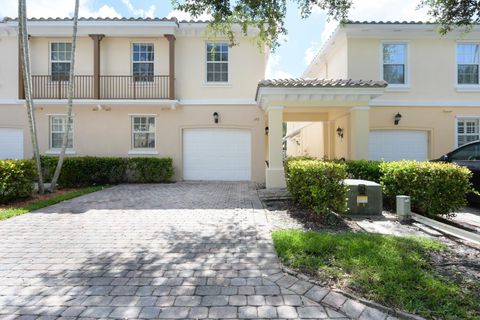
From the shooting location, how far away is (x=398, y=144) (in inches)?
540

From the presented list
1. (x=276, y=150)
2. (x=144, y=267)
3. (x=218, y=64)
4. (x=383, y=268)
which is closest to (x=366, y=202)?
(x=383, y=268)

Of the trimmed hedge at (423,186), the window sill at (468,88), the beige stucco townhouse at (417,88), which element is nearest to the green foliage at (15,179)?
the trimmed hedge at (423,186)

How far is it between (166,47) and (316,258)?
12.6 meters

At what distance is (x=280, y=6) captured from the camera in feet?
27.6

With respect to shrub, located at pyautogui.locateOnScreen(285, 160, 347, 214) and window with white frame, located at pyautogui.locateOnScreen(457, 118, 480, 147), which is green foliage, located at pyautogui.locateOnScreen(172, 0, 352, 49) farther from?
window with white frame, located at pyautogui.locateOnScreen(457, 118, 480, 147)

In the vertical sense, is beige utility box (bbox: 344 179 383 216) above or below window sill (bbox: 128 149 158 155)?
below

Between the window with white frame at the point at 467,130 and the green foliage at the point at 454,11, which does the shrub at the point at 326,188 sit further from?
the window with white frame at the point at 467,130

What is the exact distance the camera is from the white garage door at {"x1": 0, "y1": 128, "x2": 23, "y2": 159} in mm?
14352

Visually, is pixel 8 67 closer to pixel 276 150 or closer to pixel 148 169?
A: pixel 148 169

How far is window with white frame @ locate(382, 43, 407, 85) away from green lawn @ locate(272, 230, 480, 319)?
10.4 metres

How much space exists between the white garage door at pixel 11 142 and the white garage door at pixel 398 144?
15.7 m

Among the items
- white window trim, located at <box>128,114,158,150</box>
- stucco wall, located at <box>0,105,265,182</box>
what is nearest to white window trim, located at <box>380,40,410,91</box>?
stucco wall, located at <box>0,105,265,182</box>

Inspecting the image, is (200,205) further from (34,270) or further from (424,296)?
(424,296)

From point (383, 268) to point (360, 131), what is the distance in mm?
7882
